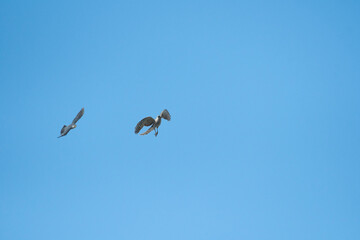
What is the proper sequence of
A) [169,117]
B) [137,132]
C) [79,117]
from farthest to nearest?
[79,117]
[169,117]
[137,132]

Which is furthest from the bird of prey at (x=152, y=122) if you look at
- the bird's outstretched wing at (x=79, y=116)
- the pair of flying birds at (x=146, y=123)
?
the bird's outstretched wing at (x=79, y=116)

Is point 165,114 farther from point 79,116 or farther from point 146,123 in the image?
point 79,116

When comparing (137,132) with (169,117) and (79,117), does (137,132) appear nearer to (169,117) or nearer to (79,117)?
(169,117)

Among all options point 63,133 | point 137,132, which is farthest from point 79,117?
point 137,132

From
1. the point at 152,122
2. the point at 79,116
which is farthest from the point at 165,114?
the point at 79,116

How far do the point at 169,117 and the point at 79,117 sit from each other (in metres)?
6.40

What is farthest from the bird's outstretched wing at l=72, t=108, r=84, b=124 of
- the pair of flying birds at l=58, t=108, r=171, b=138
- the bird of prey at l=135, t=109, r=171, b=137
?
the bird of prey at l=135, t=109, r=171, b=137

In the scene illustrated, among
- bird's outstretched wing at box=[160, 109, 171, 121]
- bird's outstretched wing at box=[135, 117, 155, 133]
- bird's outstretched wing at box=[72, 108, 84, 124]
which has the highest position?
bird's outstretched wing at box=[160, 109, 171, 121]

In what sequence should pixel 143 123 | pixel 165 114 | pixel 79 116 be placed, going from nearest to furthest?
pixel 143 123 < pixel 165 114 < pixel 79 116

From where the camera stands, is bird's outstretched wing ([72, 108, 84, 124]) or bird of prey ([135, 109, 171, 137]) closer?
bird of prey ([135, 109, 171, 137])

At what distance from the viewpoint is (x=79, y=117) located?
32656 mm

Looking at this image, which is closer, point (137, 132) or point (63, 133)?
point (137, 132)

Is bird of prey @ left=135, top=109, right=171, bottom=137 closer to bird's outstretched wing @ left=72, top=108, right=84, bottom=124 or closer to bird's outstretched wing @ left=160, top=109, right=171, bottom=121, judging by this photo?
bird's outstretched wing @ left=160, top=109, right=171, bottom=121

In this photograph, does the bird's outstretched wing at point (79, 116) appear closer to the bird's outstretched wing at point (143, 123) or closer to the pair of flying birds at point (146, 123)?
the pair of flying birds at point (146, 123)
